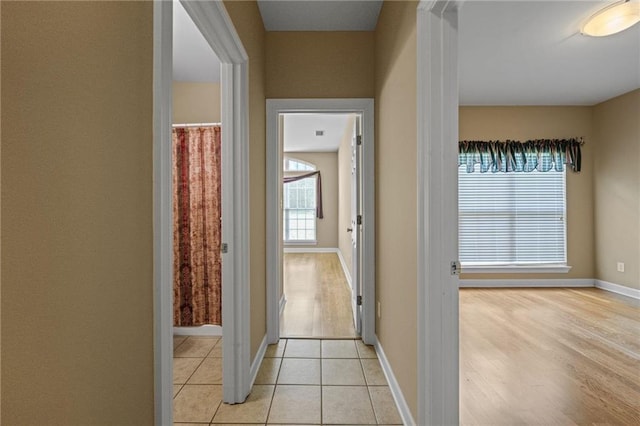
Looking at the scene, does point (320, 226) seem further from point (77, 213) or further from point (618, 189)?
point (77, 213)

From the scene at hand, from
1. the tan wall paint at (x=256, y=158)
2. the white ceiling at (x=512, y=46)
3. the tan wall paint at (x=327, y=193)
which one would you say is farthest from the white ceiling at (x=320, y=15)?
the tan wall paint at (x=327, y=193)

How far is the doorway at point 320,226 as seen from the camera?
3.39m

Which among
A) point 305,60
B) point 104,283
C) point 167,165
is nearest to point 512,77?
point 305,60

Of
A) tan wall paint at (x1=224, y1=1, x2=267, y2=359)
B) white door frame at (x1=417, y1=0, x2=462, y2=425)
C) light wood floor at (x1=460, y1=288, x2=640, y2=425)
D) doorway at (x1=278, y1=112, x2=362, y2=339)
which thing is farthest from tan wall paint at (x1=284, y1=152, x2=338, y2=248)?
white door frame at (x1=417, y1=0, x2=462, y2=425)

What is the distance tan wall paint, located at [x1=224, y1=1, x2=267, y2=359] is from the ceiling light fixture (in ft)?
8.65

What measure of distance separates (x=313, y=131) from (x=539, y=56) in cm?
388

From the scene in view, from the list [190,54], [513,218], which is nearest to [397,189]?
[190,54]

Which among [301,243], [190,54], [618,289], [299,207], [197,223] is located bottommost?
[618,289]

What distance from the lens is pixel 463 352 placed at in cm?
282

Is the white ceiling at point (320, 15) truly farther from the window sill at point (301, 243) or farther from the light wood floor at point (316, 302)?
the window sill at point (301, 243)

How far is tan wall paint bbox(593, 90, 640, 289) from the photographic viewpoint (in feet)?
15.0

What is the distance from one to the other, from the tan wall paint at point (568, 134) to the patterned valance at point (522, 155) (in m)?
0.09

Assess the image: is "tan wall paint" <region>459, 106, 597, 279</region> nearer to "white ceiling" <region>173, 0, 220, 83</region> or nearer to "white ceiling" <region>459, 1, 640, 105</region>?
"white ceiling" <region>459, 1, 640, 105</region>

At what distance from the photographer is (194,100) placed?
343cm
